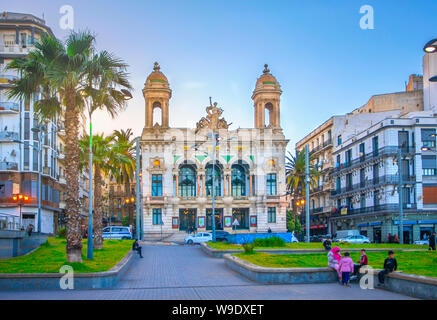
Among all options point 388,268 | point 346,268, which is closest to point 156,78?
point 346,268

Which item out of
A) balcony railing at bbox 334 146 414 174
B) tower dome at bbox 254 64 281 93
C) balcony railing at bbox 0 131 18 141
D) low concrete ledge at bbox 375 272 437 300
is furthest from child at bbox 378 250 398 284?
tower dome at bbox 254 64 281 93

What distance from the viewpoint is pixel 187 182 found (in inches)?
2763

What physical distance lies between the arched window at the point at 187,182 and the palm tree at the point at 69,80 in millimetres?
46488

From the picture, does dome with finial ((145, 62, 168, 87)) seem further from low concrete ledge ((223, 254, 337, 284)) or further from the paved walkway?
low concrete ledge ((223, 254, 337, 284))

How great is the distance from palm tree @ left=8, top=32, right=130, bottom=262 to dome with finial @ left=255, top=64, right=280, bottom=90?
161 feet

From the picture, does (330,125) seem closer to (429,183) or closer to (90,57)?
(429,183)

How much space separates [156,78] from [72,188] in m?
50.5

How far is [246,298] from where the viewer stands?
15.3 meters

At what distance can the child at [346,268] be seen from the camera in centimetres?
1806

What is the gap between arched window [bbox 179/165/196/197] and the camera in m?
70.1

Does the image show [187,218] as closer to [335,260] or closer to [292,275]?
[292,275]

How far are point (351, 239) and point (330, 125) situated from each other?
29797 millimetres

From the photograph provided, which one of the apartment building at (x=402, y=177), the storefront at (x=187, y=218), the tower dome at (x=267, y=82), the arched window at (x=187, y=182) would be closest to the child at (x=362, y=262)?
the apartment building at (x=402, y=177)
